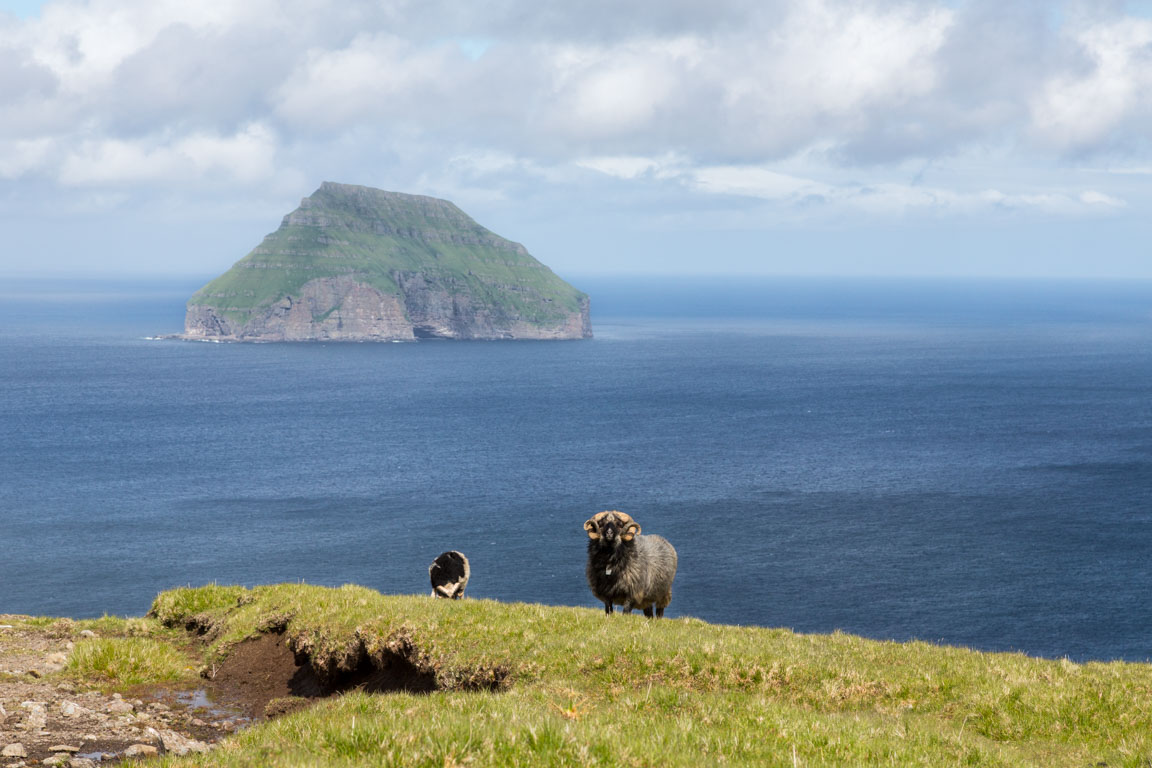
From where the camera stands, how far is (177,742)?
12.8 m

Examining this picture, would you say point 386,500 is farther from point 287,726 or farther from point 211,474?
point 287,726

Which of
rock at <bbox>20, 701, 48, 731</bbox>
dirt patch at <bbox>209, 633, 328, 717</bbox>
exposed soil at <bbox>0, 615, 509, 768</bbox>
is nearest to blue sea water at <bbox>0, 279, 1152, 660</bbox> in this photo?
dirt patch at <bbox>209, 633, 328, 717</bbox>

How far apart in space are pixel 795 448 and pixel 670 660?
159 meters

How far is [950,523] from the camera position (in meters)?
122

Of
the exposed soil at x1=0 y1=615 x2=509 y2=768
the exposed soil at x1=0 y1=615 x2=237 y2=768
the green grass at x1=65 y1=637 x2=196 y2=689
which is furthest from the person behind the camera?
the green grass at x1=65 y1=637 x2=196 y2=689

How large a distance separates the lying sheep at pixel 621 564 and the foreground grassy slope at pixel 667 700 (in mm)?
2536

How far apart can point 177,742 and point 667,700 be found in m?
6.85

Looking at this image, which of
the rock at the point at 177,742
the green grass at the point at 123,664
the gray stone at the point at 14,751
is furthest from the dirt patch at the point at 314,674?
the gray stone at the point at 14,751

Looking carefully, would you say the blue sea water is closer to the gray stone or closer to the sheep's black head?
the sheep's black head

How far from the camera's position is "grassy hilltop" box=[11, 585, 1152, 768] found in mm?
8164

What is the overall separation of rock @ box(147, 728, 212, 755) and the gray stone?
60.9 inches

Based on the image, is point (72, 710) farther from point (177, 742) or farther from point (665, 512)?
point (665, 512)

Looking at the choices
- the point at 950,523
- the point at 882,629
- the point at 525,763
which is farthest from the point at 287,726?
the point at 950,523

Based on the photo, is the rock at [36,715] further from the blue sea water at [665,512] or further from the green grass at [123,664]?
the blue sea water at [665,512]
